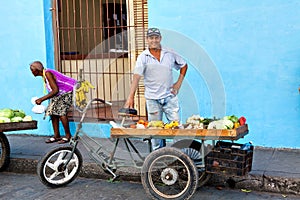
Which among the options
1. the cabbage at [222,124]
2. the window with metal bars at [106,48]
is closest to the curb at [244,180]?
the cabbage at [222,124]

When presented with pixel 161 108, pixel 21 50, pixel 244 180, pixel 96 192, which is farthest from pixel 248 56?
pixel 21 50

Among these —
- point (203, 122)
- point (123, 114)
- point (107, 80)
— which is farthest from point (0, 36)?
point (203, 122)

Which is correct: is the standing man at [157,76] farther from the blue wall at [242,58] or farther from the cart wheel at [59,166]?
the blue wall at [242,58]

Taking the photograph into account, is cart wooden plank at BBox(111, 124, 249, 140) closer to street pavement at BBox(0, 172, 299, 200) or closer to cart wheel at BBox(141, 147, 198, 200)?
cart wheel at BBox(141, 147, 198, 200)

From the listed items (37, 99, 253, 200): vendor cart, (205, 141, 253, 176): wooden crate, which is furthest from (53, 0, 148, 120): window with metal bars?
(205, 141, 253, 176): wooden crate

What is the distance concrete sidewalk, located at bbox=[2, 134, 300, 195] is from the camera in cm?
475

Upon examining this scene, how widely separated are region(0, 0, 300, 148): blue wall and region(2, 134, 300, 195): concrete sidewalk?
359 millimetres

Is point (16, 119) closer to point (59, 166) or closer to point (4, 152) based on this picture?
point (4, 152)

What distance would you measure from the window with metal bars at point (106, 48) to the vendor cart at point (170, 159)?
2160 mm

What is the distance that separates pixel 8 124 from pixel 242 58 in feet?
10.3

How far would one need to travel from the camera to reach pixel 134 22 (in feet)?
22.0

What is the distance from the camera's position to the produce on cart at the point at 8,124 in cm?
527

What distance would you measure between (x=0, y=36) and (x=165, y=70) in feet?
12.0

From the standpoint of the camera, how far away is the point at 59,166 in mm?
4918
